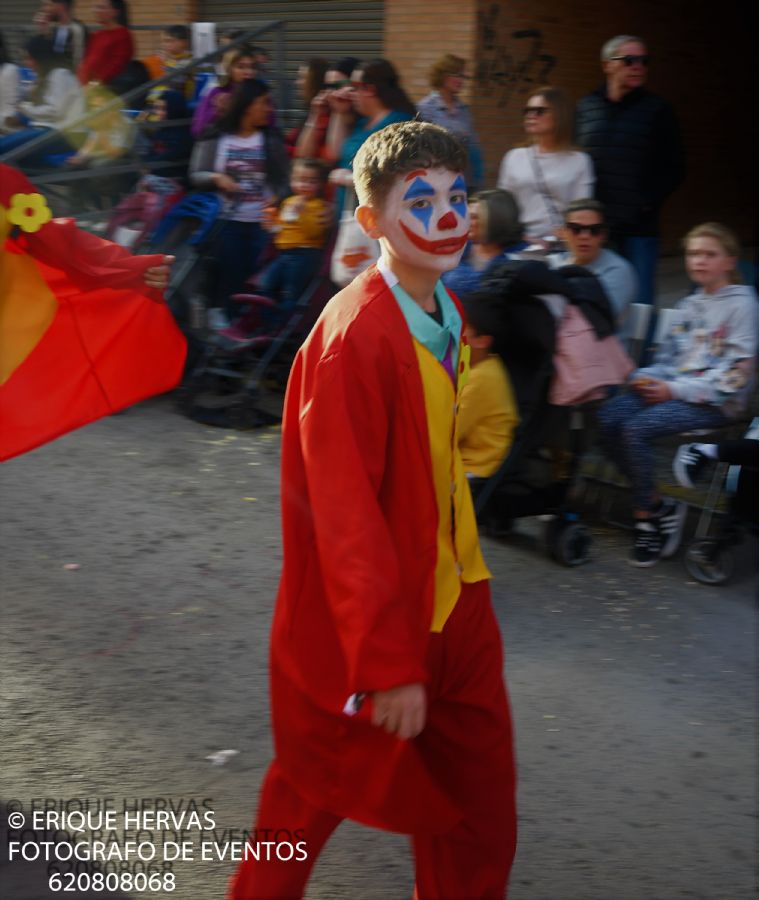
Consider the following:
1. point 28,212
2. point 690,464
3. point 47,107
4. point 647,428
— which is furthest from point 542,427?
point 47,107

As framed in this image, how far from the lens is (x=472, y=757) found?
113 inches

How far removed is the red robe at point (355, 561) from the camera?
8.28ft

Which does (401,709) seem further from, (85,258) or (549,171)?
(549,171)

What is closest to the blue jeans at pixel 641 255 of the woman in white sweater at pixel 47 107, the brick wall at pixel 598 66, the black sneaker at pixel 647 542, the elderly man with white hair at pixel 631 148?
the elderly man with white hair at pixel 631 148

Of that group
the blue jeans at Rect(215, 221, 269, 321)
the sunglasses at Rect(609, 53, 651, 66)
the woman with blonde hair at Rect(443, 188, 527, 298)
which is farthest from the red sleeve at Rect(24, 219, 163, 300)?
the sunglasses at Rect(609, 53, 651, 66)

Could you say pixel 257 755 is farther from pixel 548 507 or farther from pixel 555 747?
pixel 548 507

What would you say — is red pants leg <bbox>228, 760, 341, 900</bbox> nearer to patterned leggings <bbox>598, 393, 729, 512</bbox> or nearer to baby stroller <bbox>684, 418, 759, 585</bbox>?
baby stroller <bbox>684, 418, 759, 585</bbox>

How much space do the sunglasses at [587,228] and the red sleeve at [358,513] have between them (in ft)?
13.3

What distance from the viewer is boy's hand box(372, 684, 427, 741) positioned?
2.52 m

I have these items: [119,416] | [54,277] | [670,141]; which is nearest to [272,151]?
[119,416]

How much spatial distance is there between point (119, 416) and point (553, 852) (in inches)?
220

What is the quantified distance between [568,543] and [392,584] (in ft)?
12.0

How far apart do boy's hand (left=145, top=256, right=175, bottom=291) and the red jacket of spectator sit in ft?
21.2

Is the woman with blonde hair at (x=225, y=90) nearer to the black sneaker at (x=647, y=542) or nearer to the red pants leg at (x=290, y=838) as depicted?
the black sneaker at (x=647, y=542)
